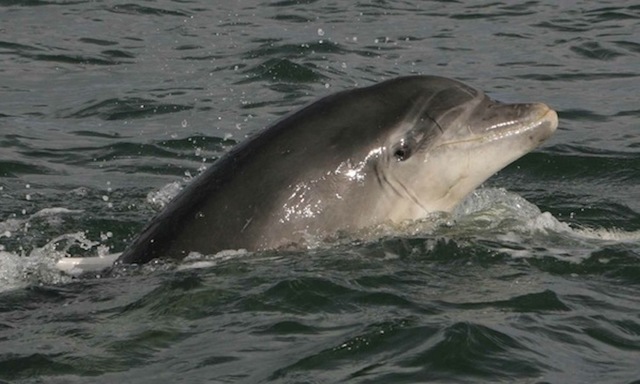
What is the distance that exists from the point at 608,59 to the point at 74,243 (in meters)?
9.39

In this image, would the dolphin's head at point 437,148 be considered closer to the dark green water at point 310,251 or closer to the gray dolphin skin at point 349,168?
the gray dolphin skin at point 349,168

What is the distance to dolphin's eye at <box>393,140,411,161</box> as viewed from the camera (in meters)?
9.26

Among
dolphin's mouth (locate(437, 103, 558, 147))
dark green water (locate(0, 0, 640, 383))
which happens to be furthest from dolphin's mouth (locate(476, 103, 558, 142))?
dark green water (locate(0, 0, 640, 383))

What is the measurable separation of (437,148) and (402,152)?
21 centimetres

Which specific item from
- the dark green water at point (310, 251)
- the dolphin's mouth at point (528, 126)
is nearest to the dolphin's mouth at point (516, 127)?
the dolphin's mouth at point (528, 126)

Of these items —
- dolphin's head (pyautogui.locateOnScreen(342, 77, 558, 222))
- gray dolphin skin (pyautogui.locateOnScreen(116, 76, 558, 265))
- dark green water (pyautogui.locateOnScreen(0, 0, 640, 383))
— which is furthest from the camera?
dolphin's head (pyautogui.locateOnScreen(342, 77, 558, 222))

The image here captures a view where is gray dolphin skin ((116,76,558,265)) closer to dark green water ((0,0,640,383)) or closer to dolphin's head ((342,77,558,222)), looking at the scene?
dolphin's head ((342,77,558,222))

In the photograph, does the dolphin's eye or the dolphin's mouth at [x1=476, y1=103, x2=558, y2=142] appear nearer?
the dolphin's eye

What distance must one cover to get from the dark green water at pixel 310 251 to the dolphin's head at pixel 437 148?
0.23m

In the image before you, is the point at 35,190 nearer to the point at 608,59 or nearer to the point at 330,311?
the point at 330,311

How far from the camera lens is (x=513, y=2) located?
22.0 meters

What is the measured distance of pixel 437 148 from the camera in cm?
932

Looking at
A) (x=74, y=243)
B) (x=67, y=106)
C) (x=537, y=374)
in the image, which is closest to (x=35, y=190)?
(x=74, y=243)

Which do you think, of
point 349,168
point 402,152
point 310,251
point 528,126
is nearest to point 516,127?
point 528,126
